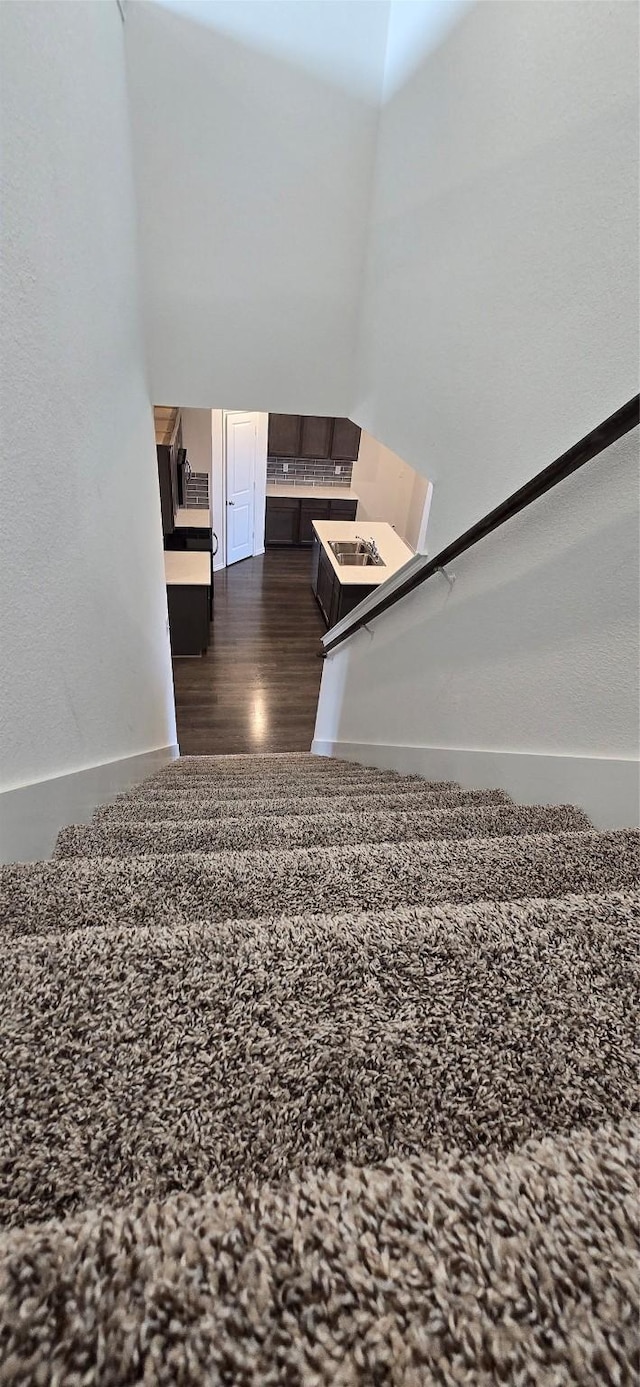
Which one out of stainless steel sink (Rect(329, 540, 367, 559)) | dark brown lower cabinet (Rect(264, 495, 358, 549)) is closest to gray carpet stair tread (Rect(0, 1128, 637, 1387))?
stainless steel sink (Rect(329, 540, 367, 559))

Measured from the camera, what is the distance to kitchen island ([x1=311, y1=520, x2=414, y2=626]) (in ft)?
19.3

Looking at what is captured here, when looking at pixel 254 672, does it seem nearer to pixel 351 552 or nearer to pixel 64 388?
pixel 351 552

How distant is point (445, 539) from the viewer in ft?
6.45

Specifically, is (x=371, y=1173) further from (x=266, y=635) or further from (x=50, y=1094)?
(x=266, y=635)

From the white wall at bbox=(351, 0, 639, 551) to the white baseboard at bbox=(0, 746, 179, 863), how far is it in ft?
4.28

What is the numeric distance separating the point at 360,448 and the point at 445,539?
288 inches

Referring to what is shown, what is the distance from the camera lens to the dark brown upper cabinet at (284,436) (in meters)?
7.99

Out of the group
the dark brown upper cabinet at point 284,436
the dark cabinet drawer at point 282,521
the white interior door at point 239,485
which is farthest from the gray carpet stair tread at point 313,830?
the dark cabinet drawer at point 282,521

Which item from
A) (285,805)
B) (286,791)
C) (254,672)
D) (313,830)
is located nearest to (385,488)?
(254,672)

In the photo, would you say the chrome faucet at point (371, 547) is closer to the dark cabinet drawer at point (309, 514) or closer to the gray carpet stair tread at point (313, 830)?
the dark cabinet drawer at point (309, 514)

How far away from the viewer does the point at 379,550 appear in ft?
21.4

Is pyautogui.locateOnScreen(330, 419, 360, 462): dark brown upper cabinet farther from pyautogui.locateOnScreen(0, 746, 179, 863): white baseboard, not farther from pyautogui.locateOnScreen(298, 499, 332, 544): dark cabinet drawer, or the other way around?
pyautogui.locateOnScreen(0, 746, 179, 863): white baseboard

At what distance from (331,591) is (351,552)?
0.73 metres

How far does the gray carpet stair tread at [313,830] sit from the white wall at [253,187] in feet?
7.34
